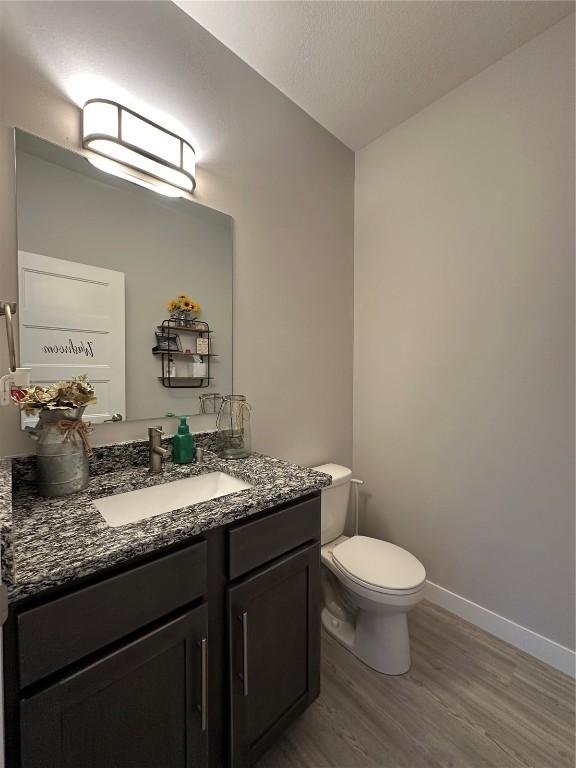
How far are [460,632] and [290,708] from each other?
1045 mm

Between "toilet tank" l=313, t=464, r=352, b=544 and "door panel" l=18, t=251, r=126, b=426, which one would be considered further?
"toilet tank" l=313, t=464, r=352, b=544

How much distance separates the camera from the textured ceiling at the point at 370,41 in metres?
1.35

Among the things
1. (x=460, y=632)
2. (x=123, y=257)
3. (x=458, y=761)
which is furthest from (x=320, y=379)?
(x=458, y=761)

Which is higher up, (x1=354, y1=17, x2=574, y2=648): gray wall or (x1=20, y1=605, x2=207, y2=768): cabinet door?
(x1=354, y1=17, x2=574, y2=648): gray wall

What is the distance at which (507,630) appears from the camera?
1.57 meters

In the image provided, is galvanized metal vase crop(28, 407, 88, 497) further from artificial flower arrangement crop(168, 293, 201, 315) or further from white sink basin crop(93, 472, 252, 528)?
artificial flower arrangement crop(168, 293, 201, 315)

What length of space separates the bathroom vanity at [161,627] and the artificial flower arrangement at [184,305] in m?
0.68

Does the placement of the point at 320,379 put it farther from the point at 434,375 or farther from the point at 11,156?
the point at 11,156

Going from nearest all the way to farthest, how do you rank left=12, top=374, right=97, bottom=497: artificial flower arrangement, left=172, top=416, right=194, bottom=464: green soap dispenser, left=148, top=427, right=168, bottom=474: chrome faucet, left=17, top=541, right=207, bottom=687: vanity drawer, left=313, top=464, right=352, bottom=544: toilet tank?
1. left=17, top=541, right=207, bottom=687: vanity drawer
2. left=12, top=374, right=97, bottom=497: artificial flower arrangement
3. left=148, top=427, right=168, bottom=474: chrome faucet
4. left=172, top=416, right=194, bottom=464: green soap dispenser
5. left=313, top=464, right=352, bottom=544: toilet tank

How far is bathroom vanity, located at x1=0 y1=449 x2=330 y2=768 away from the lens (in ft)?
2.01

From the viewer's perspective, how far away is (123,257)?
124 cm

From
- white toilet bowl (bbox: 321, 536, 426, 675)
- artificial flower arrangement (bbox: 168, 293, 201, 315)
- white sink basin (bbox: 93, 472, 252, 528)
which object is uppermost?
artificial flower arrangement (bbox: 168, 293, 201, 315)

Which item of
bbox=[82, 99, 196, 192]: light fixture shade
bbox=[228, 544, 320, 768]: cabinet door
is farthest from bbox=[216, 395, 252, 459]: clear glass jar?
bbox=[82, 99, 196, 192]: light fixture shade

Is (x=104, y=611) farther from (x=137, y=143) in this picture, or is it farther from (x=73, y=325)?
(x=137, y=143)
